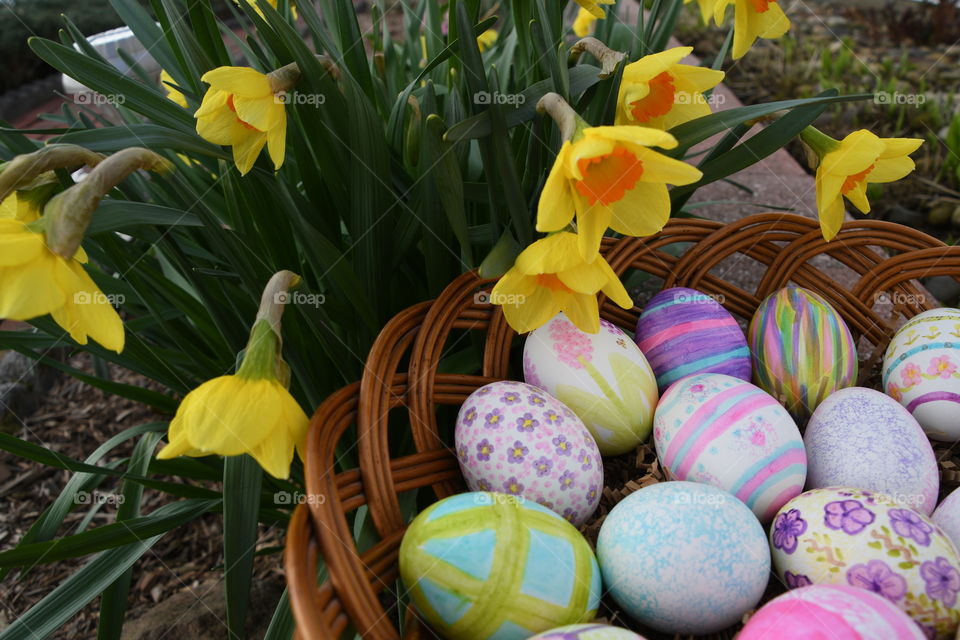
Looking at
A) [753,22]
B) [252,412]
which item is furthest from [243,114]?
[753,22]

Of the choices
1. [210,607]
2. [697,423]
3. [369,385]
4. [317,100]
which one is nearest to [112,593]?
[210,607]

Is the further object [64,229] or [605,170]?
[605,170]

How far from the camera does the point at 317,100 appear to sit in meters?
0.95

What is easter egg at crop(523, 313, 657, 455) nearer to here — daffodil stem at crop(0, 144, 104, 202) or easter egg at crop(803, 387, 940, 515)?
easter egg at crop(803, 387, 940, 515)

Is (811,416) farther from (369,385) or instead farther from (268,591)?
(268,591)

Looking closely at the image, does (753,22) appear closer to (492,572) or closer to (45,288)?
(492,572)

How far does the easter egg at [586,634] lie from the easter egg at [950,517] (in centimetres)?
47

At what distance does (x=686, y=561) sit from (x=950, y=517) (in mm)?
377

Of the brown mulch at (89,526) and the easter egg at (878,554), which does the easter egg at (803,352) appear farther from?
the brown mulch at (89,526)

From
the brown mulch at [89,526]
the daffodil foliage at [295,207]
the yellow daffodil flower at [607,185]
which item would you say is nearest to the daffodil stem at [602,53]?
the daffodil foliage at [295,207]

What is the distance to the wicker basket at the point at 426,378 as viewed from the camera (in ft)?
2.39

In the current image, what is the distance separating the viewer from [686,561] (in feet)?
2.76

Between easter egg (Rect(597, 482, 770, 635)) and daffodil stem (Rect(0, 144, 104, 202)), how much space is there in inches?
28.0

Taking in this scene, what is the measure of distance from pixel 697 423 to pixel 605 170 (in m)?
0.38
